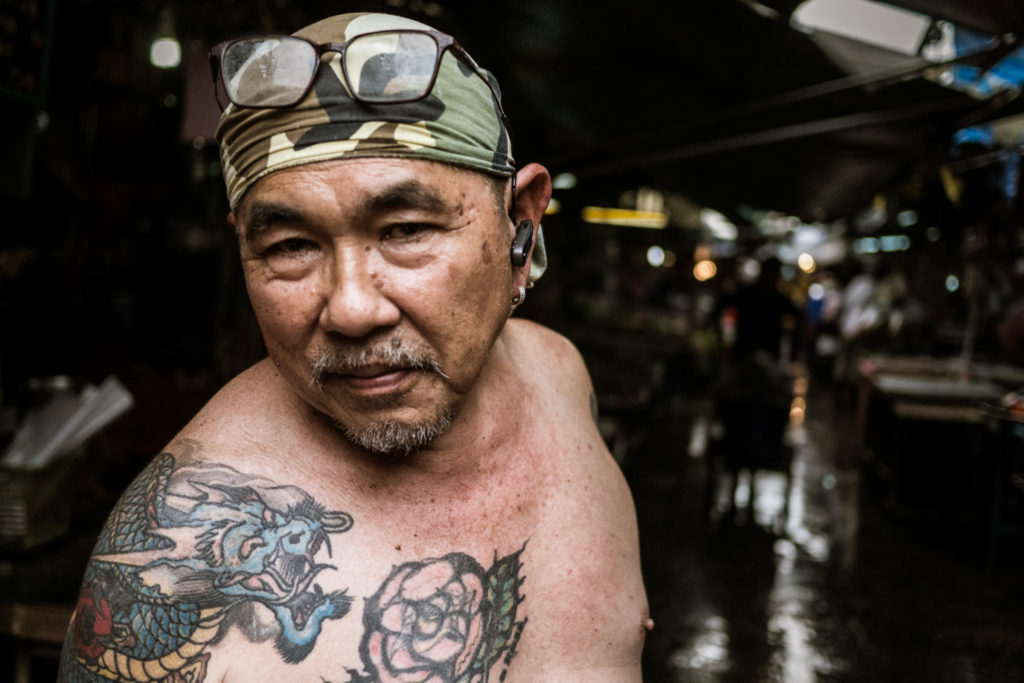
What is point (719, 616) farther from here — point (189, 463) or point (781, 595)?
point (189, 463)

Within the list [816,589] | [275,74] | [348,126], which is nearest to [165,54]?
[275,74]

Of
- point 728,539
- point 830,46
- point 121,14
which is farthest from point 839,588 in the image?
point 121,14

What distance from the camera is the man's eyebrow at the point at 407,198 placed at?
1.28 m

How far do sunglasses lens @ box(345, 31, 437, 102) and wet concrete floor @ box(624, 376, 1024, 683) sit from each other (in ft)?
12.4

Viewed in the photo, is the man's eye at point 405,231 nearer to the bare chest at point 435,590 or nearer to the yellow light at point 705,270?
the bare chest at point 435,590

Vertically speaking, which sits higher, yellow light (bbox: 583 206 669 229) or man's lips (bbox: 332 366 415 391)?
yellow light (bbox: 583 206 669 229)

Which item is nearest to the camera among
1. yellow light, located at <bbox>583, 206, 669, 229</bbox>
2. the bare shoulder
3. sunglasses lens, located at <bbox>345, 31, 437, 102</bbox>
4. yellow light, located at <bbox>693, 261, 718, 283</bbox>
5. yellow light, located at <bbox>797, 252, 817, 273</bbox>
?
sunglasses lens, located at <bbox>345, 31, 437, 102</bbox>

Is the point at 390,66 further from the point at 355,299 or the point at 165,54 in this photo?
the point at 165,54

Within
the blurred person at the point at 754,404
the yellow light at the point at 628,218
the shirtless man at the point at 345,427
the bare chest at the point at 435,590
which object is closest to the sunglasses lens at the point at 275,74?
the shirtless man at the point at 345,427

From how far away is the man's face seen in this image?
4.20 feet

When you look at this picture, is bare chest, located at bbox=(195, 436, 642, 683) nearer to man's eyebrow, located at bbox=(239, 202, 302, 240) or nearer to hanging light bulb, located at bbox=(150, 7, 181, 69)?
man's eyebrow, located at bbox=(239, 202, 302, 240)

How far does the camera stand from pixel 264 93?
129 centimetres

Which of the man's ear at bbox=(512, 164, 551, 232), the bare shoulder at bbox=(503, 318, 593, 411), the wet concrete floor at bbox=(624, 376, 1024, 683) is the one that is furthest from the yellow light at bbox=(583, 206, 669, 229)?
the man's ear at bbox=(512, 164, 551, 232)

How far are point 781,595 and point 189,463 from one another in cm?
495
